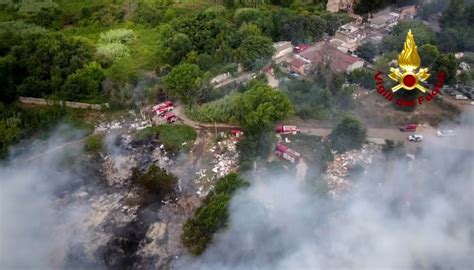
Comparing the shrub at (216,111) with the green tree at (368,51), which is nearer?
the shrub at (216,111)

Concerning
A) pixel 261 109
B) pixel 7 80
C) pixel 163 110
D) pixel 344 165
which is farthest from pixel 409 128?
pixel 7 80

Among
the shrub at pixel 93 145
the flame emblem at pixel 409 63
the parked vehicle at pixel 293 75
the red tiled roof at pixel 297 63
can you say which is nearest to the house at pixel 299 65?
the red tiled roof at pixel 297 63

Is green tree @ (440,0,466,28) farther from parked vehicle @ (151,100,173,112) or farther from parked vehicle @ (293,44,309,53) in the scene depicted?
parked vehicle @ (151,100,173,112)

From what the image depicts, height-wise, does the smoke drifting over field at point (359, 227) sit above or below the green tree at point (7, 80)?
below

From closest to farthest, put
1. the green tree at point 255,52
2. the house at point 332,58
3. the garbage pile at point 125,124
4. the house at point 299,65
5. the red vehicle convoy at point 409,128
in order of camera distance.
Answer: the red vehicle convoy at point 409,128, the garbage pile at point 125,124, the house at point 332,58, the house at point 299,65, the green tree at point 255,52

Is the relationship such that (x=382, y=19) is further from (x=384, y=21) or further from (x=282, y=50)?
(x=282, y=50)

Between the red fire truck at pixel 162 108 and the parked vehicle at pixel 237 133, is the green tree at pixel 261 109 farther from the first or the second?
the red fire truck at pixel 162 108
